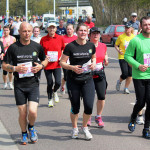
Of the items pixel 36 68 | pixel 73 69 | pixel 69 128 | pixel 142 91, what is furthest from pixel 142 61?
pixel 69 128

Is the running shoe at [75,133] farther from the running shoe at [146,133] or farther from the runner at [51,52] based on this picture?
the runner at [51,52]

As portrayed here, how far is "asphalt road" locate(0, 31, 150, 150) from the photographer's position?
20.8 ft

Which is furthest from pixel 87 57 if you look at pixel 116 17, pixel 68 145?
pixel 116 17

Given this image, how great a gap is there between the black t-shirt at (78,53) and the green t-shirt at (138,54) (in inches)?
25.8

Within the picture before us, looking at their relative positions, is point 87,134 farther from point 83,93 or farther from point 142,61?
point 142,61

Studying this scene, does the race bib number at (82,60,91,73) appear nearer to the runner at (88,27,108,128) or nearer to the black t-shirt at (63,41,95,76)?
the black t-shirt at (63,41,95,76)

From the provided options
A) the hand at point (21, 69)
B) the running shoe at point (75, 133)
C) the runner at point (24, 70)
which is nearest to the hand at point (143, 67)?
the running shoe at point (75, 133)

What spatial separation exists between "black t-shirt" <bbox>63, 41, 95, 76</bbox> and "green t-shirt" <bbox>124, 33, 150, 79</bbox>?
656mm

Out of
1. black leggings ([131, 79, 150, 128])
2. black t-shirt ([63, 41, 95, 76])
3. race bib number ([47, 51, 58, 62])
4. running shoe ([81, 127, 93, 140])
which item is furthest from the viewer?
race bib number ([47, 51, 58, 62])

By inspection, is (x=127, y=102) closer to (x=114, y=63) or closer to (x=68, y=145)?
(x=68, y=145)

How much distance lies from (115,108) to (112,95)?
1786 millimetres

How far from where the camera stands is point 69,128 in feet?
24.3

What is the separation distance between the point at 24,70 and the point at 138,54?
1771 mm

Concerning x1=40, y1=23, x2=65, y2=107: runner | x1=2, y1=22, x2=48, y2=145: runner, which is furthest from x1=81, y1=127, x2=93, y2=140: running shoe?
x1=40, y1=23, x2=65, y2=107: runner
